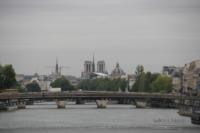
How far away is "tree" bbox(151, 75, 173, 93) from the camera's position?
129m

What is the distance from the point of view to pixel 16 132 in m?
56.9

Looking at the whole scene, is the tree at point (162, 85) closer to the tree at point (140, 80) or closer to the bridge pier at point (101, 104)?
the tree at point (140, 80)

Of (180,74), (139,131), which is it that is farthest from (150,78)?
(139,131)

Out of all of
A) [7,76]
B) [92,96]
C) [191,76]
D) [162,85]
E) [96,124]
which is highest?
[191,76]

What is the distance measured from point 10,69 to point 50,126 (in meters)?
45.2

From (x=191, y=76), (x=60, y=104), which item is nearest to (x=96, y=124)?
(x=60, y=104)

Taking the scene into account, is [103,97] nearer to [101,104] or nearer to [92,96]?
[101,104]

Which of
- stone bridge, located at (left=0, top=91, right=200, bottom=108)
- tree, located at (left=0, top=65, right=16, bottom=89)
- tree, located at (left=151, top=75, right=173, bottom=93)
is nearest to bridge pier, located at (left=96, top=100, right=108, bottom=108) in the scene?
stone bridge, located at (left=0, top=91, right=200, bottom=108)

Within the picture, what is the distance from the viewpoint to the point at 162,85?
431ft

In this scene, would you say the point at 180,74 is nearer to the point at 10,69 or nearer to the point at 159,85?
the point at 159,85

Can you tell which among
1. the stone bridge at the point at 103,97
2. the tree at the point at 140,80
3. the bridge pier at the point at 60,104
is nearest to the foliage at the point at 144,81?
the tree at the point at 140,80

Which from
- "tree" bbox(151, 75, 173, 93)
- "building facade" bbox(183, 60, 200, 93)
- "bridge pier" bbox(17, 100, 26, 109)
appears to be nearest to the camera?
"bridge pier" bbox(17, 100, 26, 109)

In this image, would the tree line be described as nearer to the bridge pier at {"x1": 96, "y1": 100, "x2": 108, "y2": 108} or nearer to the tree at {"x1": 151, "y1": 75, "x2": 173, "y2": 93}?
the tree at {"x1": 151, "y1": 75, "x2": 173, "y2": 93}

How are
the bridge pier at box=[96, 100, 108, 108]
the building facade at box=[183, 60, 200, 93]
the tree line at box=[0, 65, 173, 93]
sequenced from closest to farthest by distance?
the bridge pier at box=[96, 100, 108, 108] → the tree line at box=[0, 65, 173, 93] → the building facade at box=[183, 60, 200, 93]
